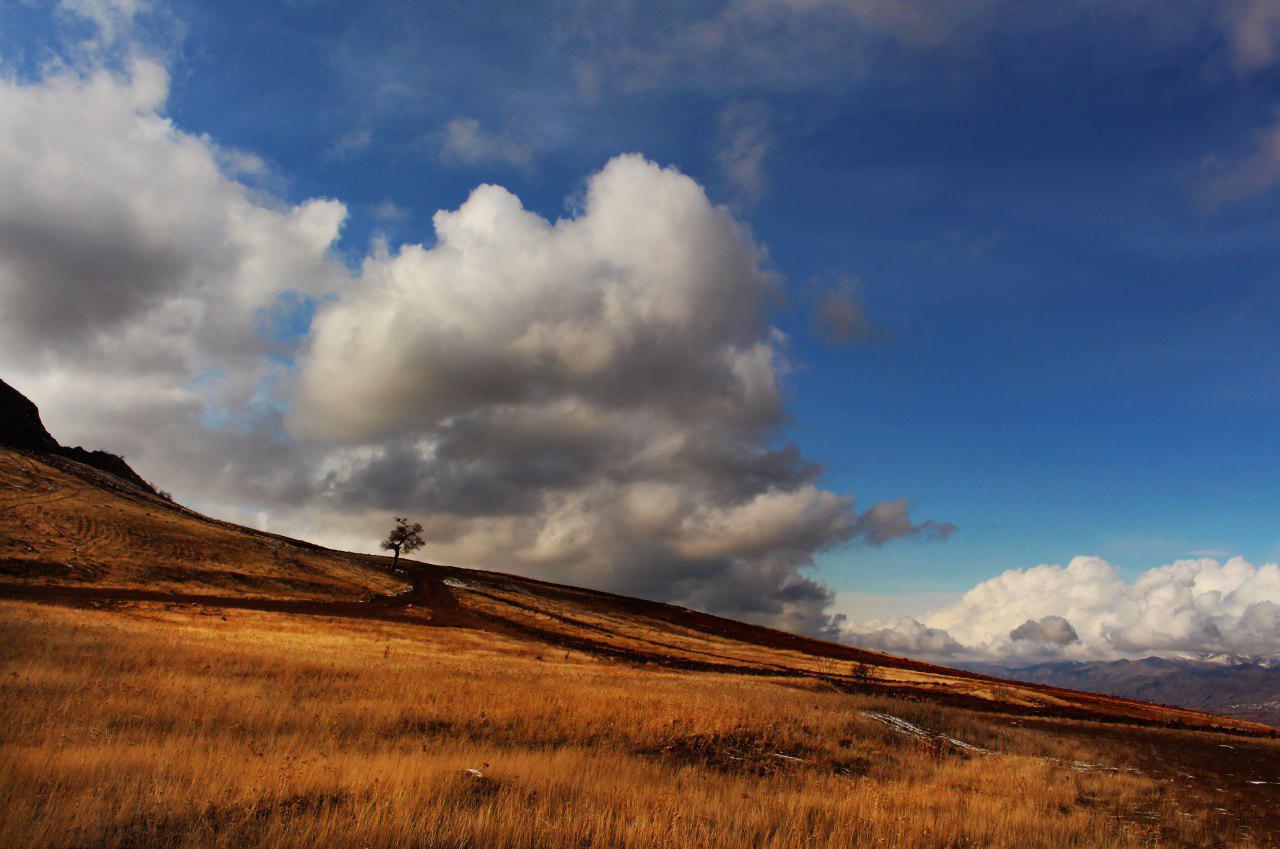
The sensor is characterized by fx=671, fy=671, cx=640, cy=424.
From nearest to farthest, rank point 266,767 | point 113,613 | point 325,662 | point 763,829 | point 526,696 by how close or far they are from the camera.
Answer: point 763,829, point 266,767, point 526,696, point 325,662, point 113,613

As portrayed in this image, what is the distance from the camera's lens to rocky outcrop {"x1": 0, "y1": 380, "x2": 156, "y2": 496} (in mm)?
98812

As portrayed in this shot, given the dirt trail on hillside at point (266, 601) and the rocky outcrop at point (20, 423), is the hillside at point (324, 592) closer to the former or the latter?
the dirt trail on hillside at point (266, 601)

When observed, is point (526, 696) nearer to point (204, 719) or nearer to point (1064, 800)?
point (204, 719)

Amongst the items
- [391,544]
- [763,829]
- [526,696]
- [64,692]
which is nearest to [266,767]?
[763,829]

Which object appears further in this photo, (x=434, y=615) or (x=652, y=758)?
(x=434, y=615)

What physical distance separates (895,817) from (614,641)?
→ 192ft

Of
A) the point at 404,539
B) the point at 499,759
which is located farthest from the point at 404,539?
the point at 499,759

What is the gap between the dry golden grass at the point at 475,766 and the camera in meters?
7.02

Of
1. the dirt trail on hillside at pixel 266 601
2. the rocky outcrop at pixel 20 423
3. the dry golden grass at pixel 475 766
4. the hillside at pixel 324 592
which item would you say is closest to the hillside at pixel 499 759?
the dry golden grass at pixel 475 766

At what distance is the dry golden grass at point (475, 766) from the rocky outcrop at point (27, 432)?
99469 mm

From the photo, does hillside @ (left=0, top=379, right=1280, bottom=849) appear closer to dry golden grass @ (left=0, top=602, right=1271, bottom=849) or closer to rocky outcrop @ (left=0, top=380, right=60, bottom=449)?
dry golden grass @ (left=0, top=602, right=1271, bottom=849)

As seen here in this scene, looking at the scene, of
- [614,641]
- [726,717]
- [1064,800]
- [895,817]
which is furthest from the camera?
[614,641]

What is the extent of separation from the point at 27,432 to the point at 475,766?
435ft

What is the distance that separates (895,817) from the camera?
968cm
